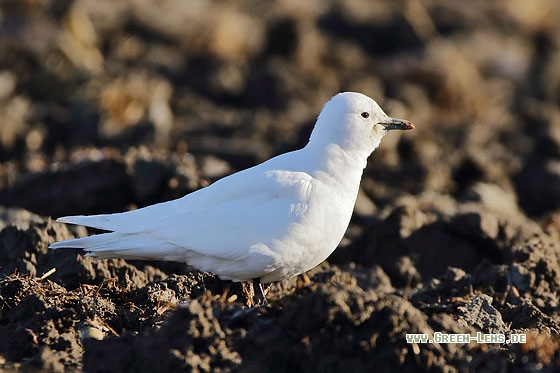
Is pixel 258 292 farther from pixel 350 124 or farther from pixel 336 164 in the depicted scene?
pixel 350 124

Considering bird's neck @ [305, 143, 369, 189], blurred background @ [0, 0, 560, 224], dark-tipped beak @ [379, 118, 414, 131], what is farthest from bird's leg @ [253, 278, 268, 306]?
blurred background @ [0, 0, 560, 224]

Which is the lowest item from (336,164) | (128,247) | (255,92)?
(255,92)

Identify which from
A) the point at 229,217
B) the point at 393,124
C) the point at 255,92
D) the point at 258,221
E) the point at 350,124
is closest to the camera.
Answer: the point at 258,221

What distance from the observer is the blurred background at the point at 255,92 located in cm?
1245

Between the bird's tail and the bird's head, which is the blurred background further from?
the bird's tail

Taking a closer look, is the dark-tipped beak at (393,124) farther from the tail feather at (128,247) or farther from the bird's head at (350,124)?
the tail feather at (128,247)

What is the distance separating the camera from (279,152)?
1230cm

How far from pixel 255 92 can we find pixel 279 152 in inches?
253

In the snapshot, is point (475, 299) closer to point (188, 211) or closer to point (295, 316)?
point (295, 316)

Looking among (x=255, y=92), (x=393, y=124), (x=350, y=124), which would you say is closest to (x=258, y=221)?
(x=350, y=124)

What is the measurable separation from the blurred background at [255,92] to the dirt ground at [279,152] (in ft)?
0.16

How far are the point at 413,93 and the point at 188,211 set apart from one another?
12444 mm

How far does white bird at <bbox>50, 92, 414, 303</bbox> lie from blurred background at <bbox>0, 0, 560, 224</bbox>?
2.96 m

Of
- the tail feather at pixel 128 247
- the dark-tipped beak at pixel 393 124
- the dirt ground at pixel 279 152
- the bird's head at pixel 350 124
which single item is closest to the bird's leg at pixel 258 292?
the dirt ground at pixel 279 152
